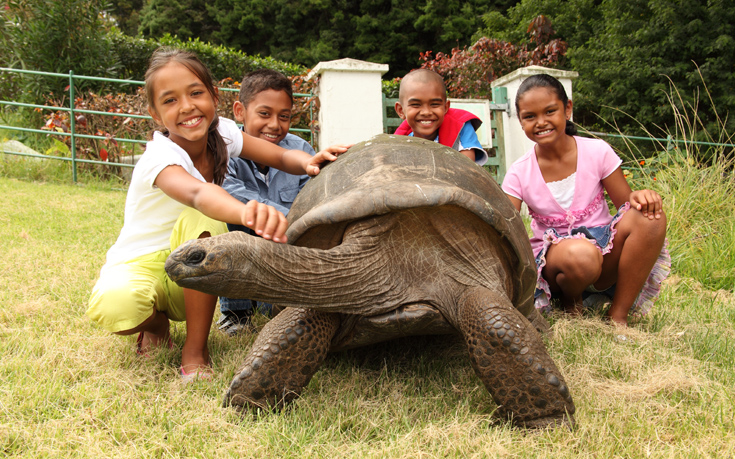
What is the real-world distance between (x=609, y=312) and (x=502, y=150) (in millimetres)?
4977

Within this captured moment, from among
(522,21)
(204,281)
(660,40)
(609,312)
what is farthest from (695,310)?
(522,21)

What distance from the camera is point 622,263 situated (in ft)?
9.78

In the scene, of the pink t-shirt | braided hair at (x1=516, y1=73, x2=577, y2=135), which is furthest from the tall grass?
braided hair at (x1=516, y1=73, x2=577, y2=135)

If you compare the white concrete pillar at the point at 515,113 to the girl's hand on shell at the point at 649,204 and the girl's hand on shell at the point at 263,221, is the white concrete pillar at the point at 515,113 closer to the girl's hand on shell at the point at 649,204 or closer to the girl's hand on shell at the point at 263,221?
the girl's hand on shell at the point at 649,204

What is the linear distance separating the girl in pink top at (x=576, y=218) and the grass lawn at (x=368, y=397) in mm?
234

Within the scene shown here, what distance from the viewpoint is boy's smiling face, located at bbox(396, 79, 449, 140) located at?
11.5ft

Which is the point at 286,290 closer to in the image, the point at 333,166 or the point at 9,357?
the point at 333,166

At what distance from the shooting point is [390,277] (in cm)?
207

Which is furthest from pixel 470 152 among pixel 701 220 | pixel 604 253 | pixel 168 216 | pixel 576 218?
pixel 701 220

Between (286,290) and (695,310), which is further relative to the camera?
(695,310)

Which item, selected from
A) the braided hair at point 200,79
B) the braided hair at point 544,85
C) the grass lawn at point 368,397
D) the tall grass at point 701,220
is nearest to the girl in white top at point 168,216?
the braided hair at point 200,79

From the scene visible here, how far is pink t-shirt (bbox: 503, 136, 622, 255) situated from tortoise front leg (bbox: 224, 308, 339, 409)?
1.80 metres

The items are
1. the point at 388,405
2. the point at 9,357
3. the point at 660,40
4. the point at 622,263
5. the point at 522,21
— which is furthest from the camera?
the point at 522,21

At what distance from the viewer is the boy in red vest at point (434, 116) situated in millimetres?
3521
